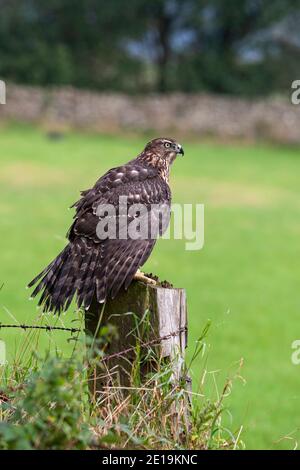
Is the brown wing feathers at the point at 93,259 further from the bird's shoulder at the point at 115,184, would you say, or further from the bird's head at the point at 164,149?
the bird's head at the point at 164,149

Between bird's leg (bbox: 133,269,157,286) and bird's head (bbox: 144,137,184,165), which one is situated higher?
bird's head (bbox: 144,137,184,165)

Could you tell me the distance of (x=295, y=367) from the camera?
42.8 feet

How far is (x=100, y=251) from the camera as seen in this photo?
4.62m

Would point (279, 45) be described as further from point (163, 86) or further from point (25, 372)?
point (25, 372)

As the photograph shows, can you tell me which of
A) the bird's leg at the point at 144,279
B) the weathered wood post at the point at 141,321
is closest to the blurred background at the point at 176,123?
the bird's leg at the point at 144,279

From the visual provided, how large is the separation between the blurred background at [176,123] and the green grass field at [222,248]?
2.7 inches

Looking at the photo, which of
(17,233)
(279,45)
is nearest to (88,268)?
(17,233)

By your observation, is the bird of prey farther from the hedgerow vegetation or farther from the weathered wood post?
the hedgerow vegetation

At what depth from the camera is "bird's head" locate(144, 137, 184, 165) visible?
5504 mm

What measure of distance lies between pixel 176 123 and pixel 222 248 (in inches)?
668

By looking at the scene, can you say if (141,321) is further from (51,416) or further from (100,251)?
(51,416)

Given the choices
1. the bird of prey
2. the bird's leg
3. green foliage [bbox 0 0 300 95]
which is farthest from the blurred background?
the bird's leg

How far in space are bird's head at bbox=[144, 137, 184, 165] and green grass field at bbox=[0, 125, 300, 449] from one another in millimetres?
595

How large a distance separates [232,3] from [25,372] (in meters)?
38.3
